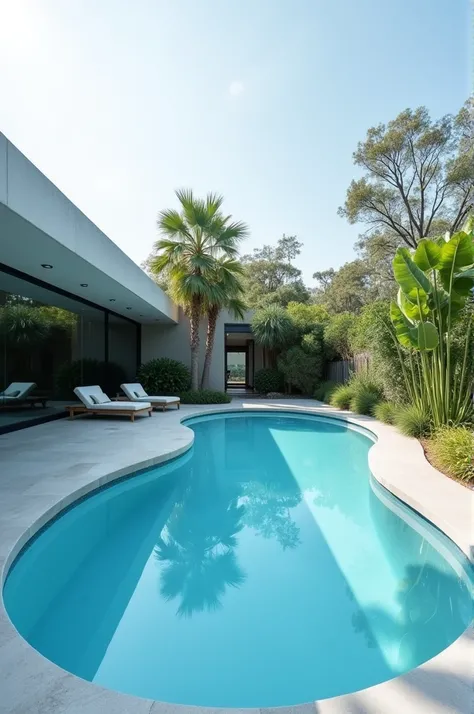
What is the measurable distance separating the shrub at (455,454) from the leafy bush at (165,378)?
1088cm

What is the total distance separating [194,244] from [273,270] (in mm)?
23973

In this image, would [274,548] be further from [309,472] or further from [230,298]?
[230,298]

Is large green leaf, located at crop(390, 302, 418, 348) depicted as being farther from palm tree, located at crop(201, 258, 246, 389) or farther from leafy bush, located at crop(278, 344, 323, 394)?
leafy bush, located at crop(278, 344, 323, 394)

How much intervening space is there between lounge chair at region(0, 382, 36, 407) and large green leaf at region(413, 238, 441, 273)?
881cm

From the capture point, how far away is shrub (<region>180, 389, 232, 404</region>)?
15.5 m

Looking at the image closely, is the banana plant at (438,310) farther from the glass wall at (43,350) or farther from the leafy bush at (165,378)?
the leafy bush at (165,378)

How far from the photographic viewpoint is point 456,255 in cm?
723

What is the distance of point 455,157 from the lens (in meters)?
19.2

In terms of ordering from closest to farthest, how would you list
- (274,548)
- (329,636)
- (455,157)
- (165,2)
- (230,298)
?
(329,636) < (274,548) < (165,2) < (230,298) < (455,157)

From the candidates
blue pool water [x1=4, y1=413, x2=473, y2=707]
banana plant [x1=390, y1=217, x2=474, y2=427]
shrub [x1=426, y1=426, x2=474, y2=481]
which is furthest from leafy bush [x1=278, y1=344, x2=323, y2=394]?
blue pool water [x1=4, y1=413, x2=473, y2=707]

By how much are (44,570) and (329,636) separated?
248cm

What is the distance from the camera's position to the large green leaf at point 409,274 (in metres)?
7.54

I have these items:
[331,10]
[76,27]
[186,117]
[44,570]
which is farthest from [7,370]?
[331,10]

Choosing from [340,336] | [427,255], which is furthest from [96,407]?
[340,336]
